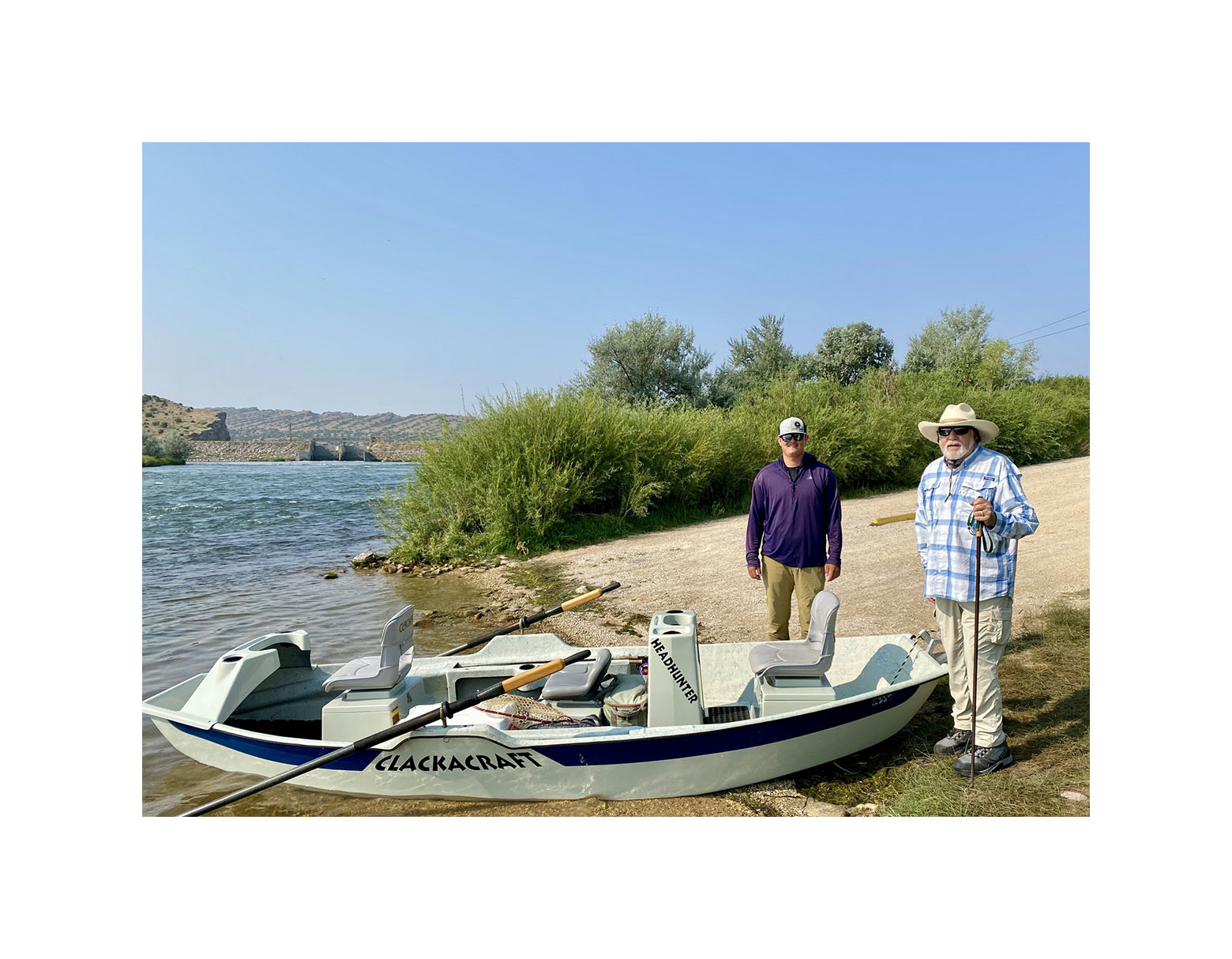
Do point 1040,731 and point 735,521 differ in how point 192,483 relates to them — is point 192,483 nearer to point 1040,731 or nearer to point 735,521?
point 735,521

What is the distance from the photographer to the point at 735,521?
15.8 metres

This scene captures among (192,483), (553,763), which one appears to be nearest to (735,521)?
(553,763)

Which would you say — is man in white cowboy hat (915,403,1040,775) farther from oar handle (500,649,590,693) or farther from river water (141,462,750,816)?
oar handle (500,649,590,693)

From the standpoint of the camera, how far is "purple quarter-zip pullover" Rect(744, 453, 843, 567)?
5027 mm

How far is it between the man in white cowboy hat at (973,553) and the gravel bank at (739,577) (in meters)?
2.72

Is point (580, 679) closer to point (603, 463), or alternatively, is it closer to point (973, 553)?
point (973, 553)

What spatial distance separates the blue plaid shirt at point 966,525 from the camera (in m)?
3.79

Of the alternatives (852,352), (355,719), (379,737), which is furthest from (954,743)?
(852,352)

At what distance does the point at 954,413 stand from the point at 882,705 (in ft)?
6.11

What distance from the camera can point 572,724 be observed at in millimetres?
4719

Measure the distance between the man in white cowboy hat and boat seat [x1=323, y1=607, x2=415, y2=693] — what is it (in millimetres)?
3330

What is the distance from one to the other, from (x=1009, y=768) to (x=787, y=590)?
5.96ft

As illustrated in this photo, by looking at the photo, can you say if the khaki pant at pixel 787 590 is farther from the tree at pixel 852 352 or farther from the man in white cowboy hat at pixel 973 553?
the tree at pixel 852 352

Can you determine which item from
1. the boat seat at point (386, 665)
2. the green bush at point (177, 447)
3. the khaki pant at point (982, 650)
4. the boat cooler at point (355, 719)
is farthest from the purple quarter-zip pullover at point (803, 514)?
the green bush at point (177, 447)
